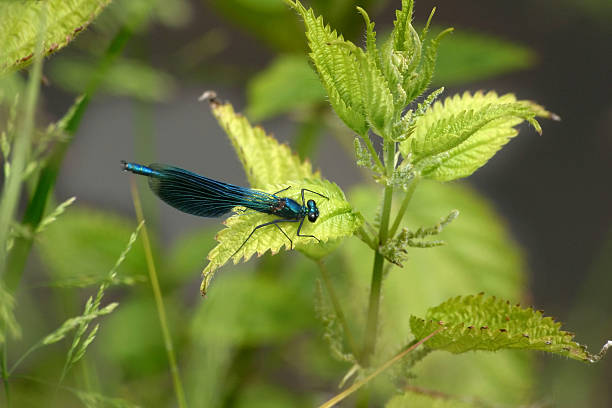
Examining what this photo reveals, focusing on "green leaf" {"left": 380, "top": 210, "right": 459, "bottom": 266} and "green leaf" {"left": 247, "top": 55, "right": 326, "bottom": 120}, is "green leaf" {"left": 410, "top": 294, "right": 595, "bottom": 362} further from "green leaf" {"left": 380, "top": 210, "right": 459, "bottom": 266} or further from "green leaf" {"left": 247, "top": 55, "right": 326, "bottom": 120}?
"green leaf" {"left": 247, "top": 55, "right": 326, "bottom": 120}

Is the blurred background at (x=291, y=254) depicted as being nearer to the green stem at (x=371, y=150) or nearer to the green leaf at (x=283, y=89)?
the green leaf at (x=283, y=89)

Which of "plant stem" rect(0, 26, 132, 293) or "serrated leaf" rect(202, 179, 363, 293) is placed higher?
"plant stem" rect(0, 26, 132, 293)

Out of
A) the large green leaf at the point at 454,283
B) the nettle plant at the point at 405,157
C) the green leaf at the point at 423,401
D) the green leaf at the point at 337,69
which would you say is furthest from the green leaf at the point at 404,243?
the large green leaf at the point at 454,283

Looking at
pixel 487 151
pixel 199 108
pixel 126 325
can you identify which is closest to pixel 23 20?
pixel 487 151

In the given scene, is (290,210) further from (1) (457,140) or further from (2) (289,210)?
(1) (457,140)

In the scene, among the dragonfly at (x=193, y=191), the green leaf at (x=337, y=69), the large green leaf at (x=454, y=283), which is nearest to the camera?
the green leaf at (x=337, y=69)

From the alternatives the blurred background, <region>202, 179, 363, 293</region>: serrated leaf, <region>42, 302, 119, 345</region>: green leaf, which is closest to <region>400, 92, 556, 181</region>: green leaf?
<region>202, 179, 363, 293</region>: serrated leaf

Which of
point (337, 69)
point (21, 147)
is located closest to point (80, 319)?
point (21, 147)
